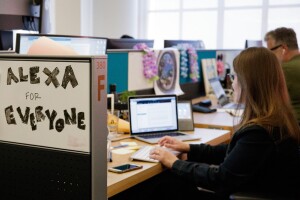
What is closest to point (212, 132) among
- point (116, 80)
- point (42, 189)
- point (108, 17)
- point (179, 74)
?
point (116, 80)

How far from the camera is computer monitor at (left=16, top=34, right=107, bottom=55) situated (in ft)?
7.01

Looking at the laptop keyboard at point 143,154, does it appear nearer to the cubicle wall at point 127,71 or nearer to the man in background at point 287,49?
the cubicle wall at point 127,71

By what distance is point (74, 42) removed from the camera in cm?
238

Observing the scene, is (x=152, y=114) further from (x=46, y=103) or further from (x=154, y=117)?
(x=46, y=103)

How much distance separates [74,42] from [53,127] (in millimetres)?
1306

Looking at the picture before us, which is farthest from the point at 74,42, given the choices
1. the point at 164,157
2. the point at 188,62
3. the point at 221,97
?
the point at 221,97

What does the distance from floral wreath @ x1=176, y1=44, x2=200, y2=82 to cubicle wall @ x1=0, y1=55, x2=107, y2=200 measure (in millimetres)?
2531

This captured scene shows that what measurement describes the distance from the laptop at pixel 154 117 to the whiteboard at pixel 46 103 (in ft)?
3.64

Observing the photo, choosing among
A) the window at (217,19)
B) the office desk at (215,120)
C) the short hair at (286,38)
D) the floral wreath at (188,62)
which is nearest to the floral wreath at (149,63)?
the office desk at (215,120)

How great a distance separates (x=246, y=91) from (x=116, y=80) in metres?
1.34

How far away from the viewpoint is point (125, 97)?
2688mm

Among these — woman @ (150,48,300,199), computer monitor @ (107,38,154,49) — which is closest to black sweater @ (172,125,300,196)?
woman @ (150,48,300,199)

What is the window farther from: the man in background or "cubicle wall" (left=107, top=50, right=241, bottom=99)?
"cubicle wall" (left=107, top=50, right=241, bottom=99)

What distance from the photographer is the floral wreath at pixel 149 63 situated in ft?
10.0
